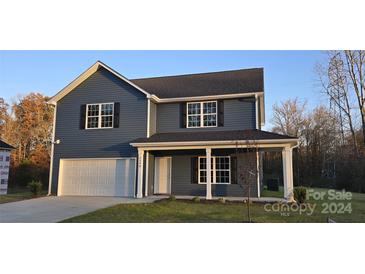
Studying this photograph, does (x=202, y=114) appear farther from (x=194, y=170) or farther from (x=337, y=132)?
(x=337, y=132)

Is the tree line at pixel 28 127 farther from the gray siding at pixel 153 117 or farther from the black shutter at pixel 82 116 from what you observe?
the gray siding at pixel 153 117

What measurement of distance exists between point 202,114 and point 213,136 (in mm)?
1882

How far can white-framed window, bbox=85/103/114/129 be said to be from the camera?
570 inches

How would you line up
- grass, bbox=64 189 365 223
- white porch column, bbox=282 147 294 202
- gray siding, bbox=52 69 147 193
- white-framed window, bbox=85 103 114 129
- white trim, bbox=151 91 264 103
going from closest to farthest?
grass, bbox=64 189 365 223, white porch column, bbox=282 147 294 202, white trim, bbox=151 91 264 103, gray siding, bbox=52 69 147 193, white-framed window, bbox=85 103 114 129

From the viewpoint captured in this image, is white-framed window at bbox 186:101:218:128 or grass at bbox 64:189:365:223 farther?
white-framed window at bbox 186:101:218:128

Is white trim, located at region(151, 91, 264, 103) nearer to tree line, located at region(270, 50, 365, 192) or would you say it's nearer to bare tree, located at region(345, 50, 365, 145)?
tree line, located at region(270, 50, 365, 192)

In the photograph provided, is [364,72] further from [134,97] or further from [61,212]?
[61,212]

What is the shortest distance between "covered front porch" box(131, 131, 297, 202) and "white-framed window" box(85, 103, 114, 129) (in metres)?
2.47

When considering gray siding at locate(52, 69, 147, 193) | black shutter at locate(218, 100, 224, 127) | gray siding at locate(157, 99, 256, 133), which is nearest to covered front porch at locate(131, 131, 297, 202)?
gray siding at locate(157, 99, 256, 133)

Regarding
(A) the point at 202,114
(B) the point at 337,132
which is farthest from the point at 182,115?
(B) the point at 337,132

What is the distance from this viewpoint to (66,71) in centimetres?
1647

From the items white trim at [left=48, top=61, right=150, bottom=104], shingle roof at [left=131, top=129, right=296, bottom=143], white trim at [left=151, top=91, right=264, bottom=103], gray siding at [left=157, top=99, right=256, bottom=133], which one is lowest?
shingle roof at [left=131, top=129, right=296, bottom=143]
